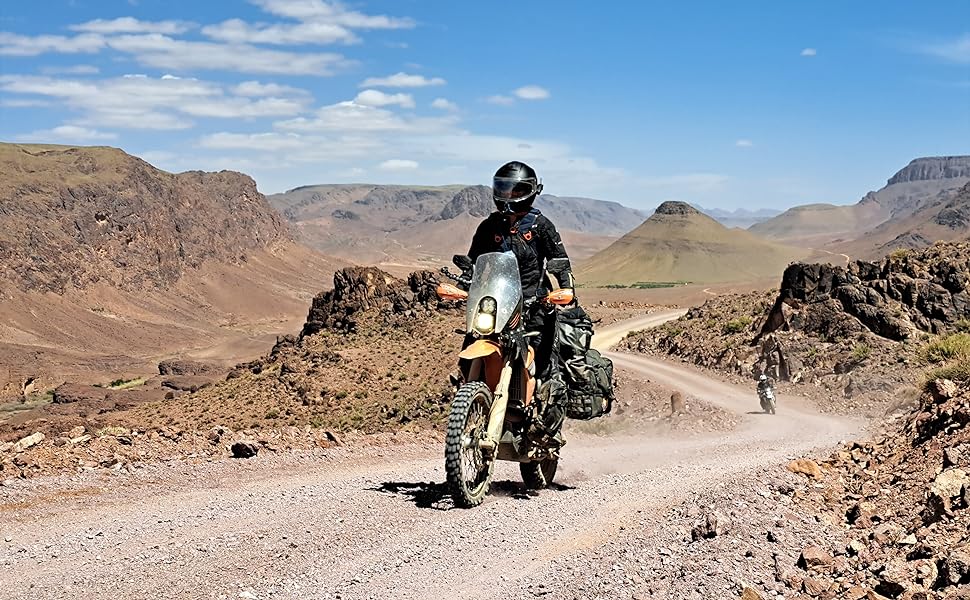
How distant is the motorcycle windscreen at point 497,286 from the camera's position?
9625mm

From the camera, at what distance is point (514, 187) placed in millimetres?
10398

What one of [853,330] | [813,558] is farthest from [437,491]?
[853,330]

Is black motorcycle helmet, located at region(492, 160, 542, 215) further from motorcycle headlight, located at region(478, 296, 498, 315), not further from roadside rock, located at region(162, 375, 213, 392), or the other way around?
roadside rock, located at region(162, 375, 213, 392)

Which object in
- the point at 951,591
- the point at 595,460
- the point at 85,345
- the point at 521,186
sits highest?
the point at 521,186

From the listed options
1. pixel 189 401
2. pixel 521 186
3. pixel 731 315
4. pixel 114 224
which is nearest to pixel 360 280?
pixel 189 401

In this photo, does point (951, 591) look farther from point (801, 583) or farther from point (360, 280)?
point (360, 280)

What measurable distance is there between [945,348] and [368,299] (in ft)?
87.1

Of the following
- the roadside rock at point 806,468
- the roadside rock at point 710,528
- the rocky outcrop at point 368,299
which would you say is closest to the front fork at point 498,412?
the roadside rock at point 710,528

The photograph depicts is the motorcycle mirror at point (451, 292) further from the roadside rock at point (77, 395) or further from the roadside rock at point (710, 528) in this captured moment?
the roadside rock at point (77, 395)

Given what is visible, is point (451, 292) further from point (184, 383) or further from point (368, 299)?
point (184, 383)

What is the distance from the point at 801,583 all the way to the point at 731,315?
3736 centimetres

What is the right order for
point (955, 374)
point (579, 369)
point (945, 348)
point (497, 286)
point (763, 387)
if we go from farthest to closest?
point (945, 348) < point (763, 387) < point (955, 374) < point (579, 369) < point (497, 286)

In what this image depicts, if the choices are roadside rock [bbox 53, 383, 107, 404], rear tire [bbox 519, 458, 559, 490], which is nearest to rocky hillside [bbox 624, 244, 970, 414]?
rear tire [bbox 519, 458, 559, 490]

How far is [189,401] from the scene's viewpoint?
40031 mm
